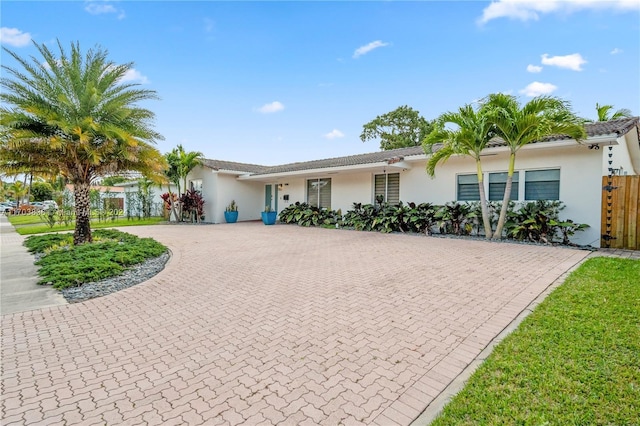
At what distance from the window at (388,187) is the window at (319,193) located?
313 cm

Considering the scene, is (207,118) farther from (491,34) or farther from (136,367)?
(136,367)

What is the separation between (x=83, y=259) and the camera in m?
7.55

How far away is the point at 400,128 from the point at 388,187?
67.6ft

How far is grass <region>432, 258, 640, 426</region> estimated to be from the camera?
7.70ft

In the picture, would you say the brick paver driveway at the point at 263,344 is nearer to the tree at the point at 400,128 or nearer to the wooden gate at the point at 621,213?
the wooden gate at the point at 621,213


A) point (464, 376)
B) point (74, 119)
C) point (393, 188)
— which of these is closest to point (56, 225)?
point (74, 119)

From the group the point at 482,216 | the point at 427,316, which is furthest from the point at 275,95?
the point at 427,316

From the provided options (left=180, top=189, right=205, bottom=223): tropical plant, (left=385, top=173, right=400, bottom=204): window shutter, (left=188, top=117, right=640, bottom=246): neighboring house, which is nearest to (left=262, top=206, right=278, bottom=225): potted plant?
(left=188, top=117, right=640, bottom=246): neighboring house

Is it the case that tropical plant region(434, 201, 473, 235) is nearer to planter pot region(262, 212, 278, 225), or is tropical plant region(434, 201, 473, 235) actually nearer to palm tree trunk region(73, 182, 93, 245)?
planter pot region(262, 212, 278, 225)

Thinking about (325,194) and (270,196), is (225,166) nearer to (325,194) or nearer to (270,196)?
(270,196)

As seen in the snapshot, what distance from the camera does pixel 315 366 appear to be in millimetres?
3135

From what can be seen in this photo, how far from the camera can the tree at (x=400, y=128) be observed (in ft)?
108

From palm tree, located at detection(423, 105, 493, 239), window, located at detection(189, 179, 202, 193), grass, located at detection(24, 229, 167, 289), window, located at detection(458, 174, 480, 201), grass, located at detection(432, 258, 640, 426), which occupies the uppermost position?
palm tree, located at detection(423, 105, 493, 239)

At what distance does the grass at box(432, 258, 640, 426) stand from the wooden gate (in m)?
6.17
